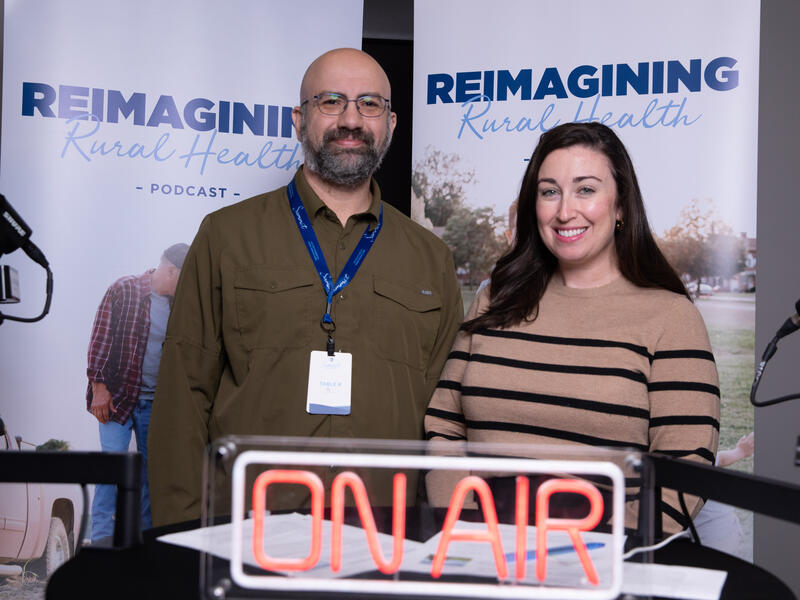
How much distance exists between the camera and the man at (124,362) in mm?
3176

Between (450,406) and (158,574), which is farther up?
(450,406)

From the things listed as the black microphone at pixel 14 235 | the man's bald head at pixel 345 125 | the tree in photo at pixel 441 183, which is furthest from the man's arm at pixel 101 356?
the tree in photo at pixel 441 183

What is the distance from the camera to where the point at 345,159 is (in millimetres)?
2402

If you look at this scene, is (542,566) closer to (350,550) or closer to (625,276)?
(350,550)

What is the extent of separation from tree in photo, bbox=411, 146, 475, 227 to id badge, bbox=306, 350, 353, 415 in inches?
54.9

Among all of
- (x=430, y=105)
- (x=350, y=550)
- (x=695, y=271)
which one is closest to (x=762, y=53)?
(x=695, y=271)

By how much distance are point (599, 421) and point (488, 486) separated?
2.84 ft

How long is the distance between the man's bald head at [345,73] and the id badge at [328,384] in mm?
792

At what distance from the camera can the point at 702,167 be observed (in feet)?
10.7

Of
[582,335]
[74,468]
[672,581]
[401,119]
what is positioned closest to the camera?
[672,581]

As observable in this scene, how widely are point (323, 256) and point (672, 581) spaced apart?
4.65 feet

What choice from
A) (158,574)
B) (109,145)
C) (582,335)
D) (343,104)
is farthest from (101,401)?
(158,574)

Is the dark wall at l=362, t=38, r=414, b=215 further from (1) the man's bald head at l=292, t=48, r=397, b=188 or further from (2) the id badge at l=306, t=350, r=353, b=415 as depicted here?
(2) the id badge at l=306, t=350, r=353, b=415

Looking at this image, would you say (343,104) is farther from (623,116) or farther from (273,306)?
(623,116)
